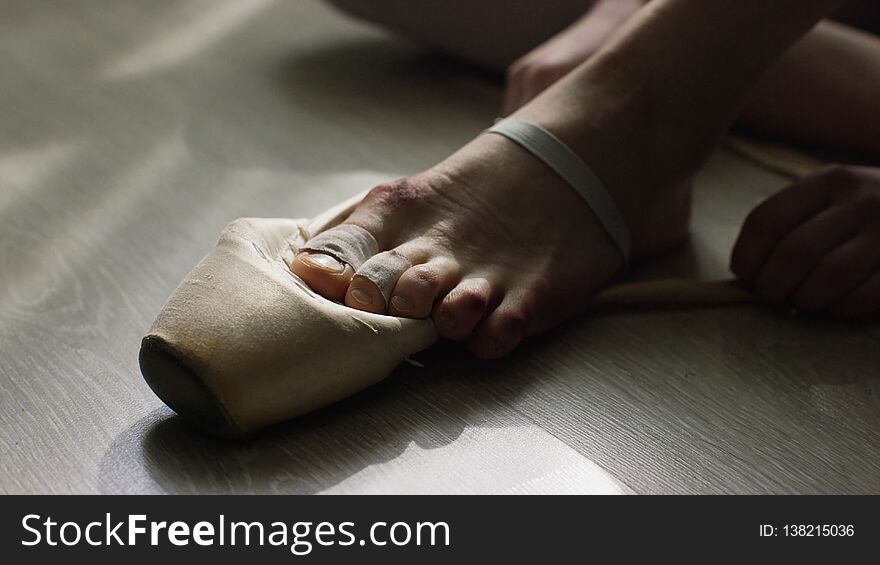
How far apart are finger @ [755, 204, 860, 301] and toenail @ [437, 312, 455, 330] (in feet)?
0.99

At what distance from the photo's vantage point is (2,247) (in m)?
0.89

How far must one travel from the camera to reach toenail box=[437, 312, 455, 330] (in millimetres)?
726

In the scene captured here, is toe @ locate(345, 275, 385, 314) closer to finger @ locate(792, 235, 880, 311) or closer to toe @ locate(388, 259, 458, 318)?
toe @ locate(388, 259, 458, 318)

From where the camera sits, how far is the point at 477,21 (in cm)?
134

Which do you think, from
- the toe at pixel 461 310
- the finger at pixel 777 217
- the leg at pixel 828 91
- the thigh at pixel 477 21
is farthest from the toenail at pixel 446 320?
the thigh at pixel 477 21

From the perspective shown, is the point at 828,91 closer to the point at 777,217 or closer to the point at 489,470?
the point at 777,217

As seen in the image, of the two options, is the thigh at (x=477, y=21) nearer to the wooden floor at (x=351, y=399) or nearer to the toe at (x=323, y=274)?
the wooden floor at (x=351, y=399)

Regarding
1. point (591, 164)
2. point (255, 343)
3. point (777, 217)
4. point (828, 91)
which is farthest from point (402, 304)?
point (828, 91)

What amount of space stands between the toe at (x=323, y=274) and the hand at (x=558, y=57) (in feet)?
1.32

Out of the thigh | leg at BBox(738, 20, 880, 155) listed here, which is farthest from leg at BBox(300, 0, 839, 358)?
the thigh

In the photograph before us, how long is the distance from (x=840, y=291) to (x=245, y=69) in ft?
2.80

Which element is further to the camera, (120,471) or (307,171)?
(307,171)
